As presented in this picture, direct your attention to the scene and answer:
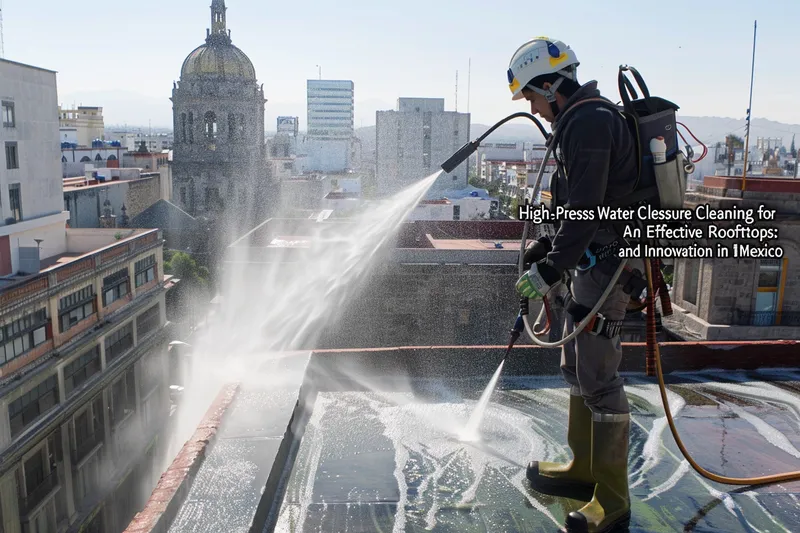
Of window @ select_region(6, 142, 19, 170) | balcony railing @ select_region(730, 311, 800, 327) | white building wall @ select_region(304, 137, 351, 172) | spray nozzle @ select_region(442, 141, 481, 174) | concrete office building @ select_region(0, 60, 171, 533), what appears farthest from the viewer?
white building wall @ select_region(304, 137, 351, 172)

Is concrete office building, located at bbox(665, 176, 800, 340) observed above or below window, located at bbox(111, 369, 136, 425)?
above

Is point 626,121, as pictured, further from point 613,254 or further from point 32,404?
point 32,404

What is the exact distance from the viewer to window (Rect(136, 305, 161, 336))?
Answer: 31034 mm

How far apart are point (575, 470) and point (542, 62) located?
2.41 metres

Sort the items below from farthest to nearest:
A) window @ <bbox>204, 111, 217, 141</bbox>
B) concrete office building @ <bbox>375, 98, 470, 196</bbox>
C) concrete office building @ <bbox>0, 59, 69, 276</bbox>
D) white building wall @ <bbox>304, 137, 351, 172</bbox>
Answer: white building wall @ <bbox>304, 137, 351, 172</bbox>
concrete office building @ <bbox>375, 98, 470, 196</bbox>
window @ <bbox>204, 111, 217, 141</bbox>
concrete office building @ <bbox>0, 59, 69, 276</bbox>

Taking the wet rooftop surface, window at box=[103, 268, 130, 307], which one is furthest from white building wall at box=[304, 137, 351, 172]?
the wet rooftop surface

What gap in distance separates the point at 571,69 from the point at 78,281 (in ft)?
80.1

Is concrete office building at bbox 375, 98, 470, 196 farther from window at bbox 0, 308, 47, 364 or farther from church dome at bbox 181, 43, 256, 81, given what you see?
window at bbox 0, 308, 47, 364

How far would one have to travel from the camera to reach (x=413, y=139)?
106 metres

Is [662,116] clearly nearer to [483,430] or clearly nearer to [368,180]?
[483,430]

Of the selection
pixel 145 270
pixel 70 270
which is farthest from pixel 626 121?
pixel 145 270

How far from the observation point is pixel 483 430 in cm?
520

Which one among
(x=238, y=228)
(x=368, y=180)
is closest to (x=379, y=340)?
(x=238, y=228)

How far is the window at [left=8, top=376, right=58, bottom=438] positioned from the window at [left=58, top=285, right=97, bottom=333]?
6.94 feet
